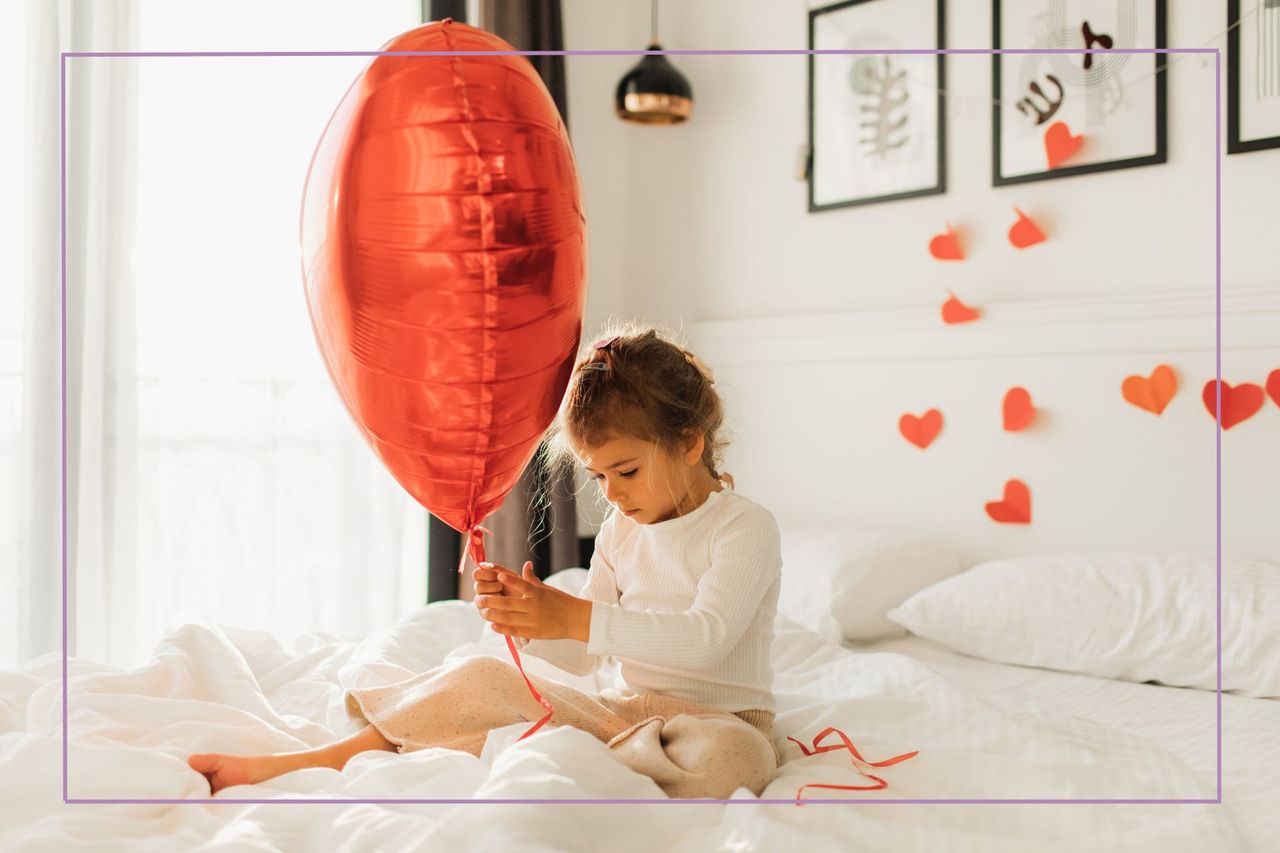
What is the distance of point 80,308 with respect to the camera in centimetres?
164

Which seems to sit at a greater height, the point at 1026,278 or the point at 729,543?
the point at 1026,278

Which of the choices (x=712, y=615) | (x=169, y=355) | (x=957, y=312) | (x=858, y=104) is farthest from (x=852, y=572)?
(x=169, y=355)

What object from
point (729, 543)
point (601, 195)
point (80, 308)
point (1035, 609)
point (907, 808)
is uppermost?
point (601, 195)

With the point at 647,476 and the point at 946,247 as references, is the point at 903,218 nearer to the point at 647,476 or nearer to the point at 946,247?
the point at 946,247

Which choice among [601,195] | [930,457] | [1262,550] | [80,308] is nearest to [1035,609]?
[930,457]

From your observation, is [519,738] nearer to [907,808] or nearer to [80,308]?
[907,808]

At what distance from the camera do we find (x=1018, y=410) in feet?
4.30

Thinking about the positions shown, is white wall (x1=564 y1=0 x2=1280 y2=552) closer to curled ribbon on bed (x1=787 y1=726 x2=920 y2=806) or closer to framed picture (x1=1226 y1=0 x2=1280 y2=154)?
framed picture (x1=1226 y1=0 x2=1280 y2=154)

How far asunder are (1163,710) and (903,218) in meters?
0.74

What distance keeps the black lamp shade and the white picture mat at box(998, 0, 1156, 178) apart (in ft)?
1.79

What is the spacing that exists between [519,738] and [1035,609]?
0.68 meters

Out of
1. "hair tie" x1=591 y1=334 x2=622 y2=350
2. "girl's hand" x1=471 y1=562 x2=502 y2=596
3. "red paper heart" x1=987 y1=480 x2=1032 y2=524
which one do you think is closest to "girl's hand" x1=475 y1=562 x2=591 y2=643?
"girl's hand" x1=471 y1=562 x2=502 y2=596

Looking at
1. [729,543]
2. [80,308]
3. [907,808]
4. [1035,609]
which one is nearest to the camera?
[907,808]

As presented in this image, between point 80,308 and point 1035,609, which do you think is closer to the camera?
point 1035,609
